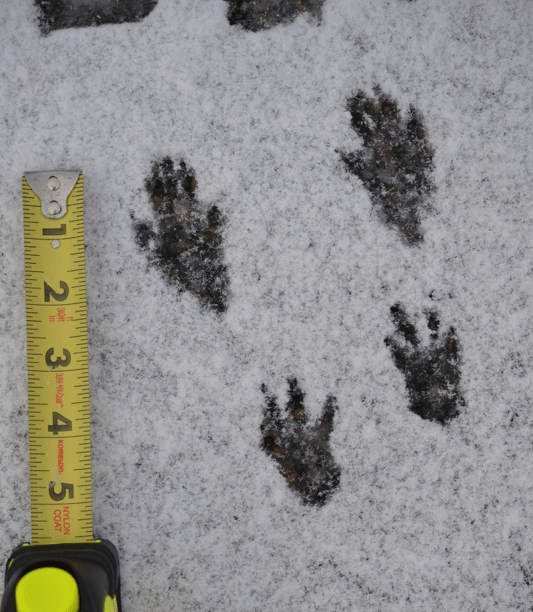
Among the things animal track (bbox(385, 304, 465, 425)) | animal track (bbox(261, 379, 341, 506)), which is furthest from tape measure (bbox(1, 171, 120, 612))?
animal track (bbox(385, 304, 465, 425))

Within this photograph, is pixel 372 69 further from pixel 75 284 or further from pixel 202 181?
pixel 75 284

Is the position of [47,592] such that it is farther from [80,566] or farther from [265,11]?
[265,11]

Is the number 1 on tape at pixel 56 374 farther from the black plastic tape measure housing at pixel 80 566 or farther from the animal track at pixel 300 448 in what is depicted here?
the animal track at pixel 300 448

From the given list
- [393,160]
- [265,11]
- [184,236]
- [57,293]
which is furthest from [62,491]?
[265,11]

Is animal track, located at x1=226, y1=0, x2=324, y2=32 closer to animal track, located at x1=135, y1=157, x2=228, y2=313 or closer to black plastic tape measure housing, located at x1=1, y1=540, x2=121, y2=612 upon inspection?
animal track, located at x1=135, y1=157, x2=228, y2=313

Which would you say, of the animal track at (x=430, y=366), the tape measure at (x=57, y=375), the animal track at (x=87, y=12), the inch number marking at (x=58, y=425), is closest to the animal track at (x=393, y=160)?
the animal track at (x=430, y=366)

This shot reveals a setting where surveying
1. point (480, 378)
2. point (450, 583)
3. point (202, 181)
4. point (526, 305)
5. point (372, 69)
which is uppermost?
point (372, 69)

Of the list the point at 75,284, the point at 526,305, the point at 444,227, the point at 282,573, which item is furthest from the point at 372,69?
the point at 282,573
